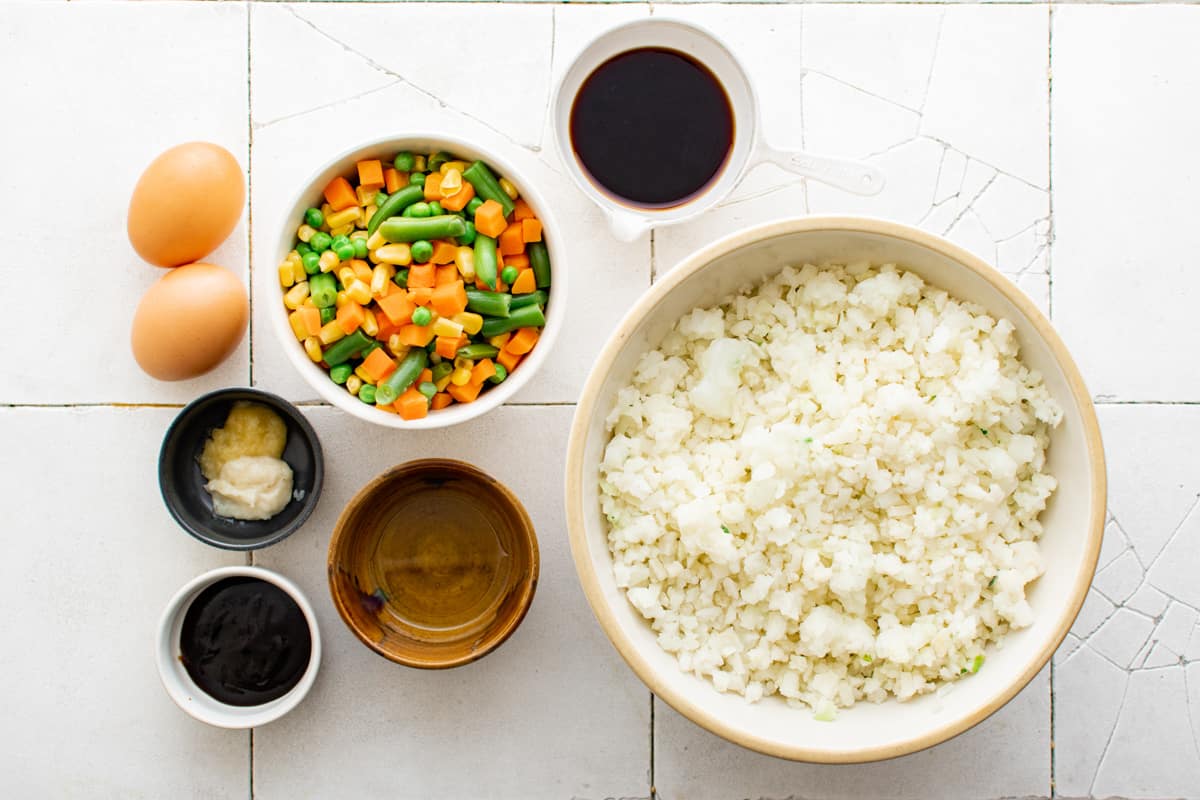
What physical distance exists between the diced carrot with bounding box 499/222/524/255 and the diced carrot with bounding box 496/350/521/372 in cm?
14

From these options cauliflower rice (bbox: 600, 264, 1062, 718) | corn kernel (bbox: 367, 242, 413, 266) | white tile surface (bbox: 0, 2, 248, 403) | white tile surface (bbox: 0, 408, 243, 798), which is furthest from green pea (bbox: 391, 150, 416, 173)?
white tile surface (bbox: 0, 408, 243, 798)

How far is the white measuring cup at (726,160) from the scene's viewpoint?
1.39m

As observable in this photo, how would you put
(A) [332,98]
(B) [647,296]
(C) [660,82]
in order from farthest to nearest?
(A) [332,98]
(C) [660,82]
(B) [647,296]

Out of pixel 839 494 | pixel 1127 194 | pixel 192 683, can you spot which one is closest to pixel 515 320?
pixel 839 494

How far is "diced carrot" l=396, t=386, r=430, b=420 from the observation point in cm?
133

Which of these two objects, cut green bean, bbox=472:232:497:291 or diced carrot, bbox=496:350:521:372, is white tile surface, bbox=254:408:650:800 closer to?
diced carrot, bbox=496:350:521:372

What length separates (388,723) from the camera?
1.52 metres

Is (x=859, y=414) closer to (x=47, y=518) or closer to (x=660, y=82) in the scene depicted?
(x=660, y=82)

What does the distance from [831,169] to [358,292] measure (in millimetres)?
658

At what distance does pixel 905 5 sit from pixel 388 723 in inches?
52.0

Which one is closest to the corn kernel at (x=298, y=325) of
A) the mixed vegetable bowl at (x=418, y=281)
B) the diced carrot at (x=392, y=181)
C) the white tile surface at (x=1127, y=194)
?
the mixed vegetable bowl at (x=418, y=281)

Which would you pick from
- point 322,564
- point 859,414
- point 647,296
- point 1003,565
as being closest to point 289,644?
point 322,564

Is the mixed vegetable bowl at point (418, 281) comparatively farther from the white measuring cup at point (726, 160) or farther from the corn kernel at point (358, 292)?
the white measuring cup at point (726, 160)

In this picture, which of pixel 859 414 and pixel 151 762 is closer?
pixel 859 414
